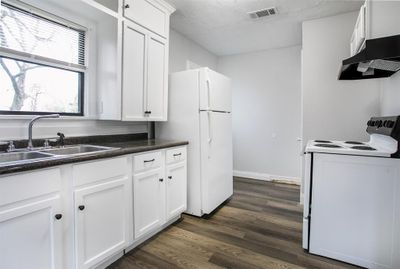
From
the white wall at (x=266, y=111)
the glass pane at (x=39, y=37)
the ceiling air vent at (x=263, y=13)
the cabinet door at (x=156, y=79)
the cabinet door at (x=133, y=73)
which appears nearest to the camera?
the glass pane at (x=39, y=37)

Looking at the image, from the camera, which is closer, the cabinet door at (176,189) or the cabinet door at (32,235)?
the cabinet door at (32,235)

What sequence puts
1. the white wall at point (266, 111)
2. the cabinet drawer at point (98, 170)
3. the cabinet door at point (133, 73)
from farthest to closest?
1. the white wall at point (266, 111)
2. the cabinet door at point (133, 73)
3. the cabinet drawer at point (98, 170)

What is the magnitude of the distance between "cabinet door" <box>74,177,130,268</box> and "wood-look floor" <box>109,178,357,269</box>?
0.24 m

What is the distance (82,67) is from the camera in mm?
2195

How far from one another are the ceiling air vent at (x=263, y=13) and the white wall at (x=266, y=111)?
4.64ft

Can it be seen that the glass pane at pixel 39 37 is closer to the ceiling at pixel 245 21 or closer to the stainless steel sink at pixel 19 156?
the stainless steel sink at pixel 19 156

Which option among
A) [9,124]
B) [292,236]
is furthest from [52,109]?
[292,236]

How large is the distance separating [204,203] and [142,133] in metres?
1.16

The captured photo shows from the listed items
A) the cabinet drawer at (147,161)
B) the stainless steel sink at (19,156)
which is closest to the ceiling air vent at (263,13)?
the cabinet drawer at (147,161)

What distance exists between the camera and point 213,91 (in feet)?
8.63

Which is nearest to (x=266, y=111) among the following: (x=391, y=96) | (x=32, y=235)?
(x=391, y=96)

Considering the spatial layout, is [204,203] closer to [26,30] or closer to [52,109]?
[52,109]

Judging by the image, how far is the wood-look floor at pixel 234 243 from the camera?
5.82ft

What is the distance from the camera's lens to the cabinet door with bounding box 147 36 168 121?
2.40 meters
